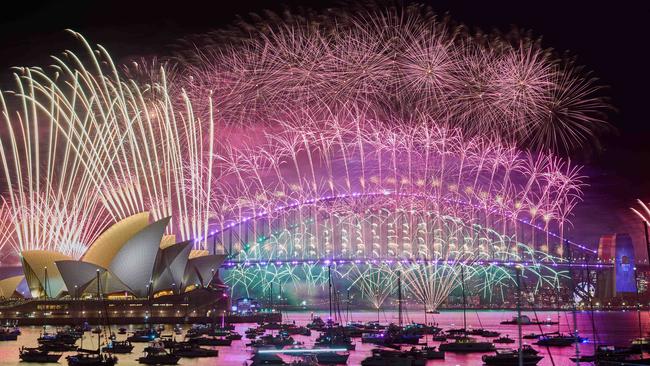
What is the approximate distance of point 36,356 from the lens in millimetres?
59000

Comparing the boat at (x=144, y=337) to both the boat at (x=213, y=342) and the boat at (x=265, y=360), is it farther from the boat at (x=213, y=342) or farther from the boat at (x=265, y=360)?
the boat at (x=265, y=360)

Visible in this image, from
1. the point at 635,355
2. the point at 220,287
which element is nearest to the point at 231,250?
the point at 220,287

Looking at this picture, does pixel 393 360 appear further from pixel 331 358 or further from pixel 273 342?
pixel 273 342

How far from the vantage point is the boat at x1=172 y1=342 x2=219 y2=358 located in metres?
61.5

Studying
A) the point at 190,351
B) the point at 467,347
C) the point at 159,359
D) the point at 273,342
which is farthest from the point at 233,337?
the point at 467,347

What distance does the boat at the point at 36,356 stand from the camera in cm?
5850

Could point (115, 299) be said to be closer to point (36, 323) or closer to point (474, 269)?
point (36, 323)

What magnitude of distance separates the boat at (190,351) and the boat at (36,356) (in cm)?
824

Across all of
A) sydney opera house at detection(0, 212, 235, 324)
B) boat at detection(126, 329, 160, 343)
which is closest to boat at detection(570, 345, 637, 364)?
boat at detection(126, 329, 160, 343)

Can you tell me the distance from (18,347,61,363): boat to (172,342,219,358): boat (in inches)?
325

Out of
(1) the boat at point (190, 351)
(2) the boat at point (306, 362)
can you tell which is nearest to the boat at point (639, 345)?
(2) the boat at point (306, 362)

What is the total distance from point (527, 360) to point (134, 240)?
52604mm

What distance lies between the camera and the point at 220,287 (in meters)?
114

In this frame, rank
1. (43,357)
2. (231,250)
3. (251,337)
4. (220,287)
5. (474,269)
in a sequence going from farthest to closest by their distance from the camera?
(231,250)
(474,269)
(220,287)
(251,337)
(43,357)
